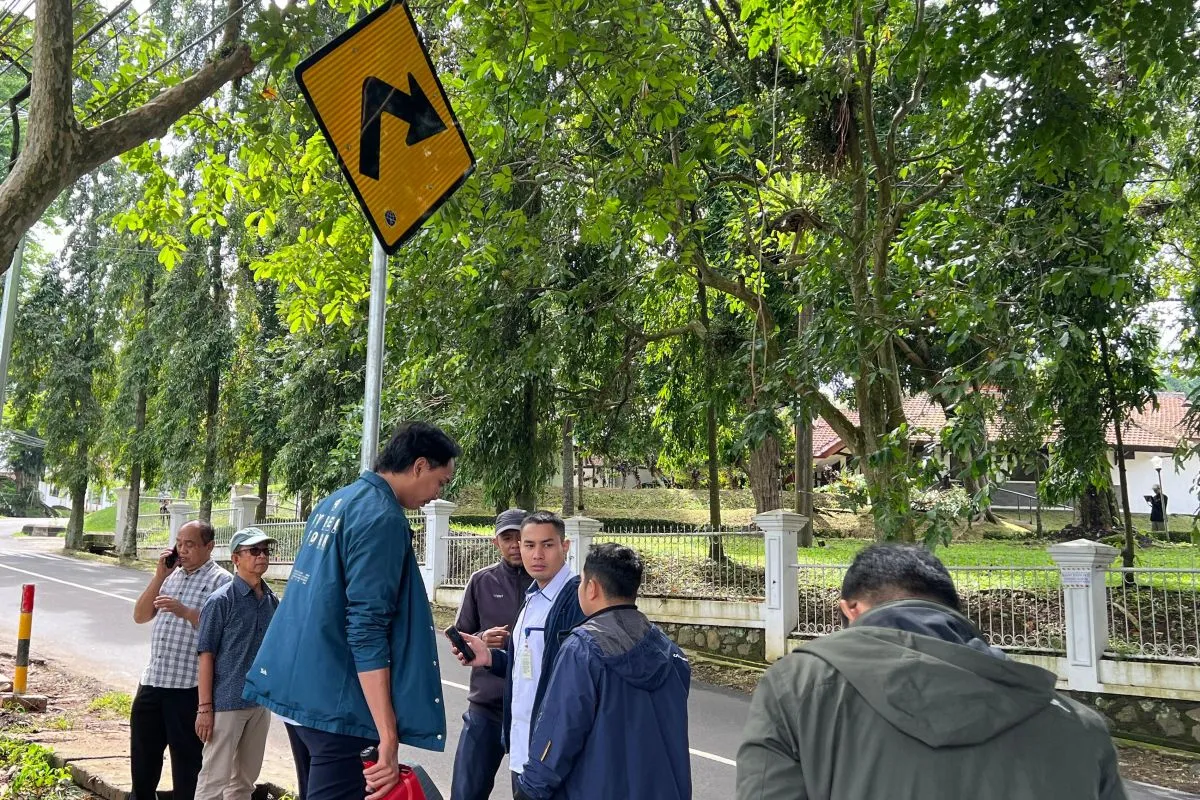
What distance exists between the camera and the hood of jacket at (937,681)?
174cm

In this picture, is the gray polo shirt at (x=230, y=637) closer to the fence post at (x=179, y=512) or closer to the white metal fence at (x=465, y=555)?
the white metal fence at (x=465, y=555)

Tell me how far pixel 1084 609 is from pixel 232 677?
831 centimetres

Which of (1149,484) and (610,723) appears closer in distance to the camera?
(610,723)

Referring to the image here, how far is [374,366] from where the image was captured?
4.28m

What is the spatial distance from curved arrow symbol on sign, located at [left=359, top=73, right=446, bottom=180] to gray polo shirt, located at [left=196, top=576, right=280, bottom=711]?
254 cm

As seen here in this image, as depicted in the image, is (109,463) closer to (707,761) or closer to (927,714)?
(707,761)

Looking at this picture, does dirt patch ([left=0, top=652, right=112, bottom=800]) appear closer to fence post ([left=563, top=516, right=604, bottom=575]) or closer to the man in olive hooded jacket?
the man in olive hooded jacket

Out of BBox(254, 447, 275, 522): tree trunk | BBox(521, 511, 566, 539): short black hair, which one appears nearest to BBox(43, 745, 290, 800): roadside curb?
BBox(521, 511, 566, 539): short black hair

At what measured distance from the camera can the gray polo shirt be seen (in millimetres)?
4766

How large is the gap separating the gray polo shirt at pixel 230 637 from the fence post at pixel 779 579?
26.5 ft

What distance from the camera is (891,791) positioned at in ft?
5.82

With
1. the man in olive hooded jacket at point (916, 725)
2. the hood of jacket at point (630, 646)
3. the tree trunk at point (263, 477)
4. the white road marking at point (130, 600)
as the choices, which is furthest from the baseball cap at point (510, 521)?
the tree trunk at point (263, 477)

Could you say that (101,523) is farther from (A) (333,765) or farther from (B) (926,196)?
Answer: (A) (333,765)

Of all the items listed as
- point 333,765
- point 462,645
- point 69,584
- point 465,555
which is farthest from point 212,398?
point 333,765
